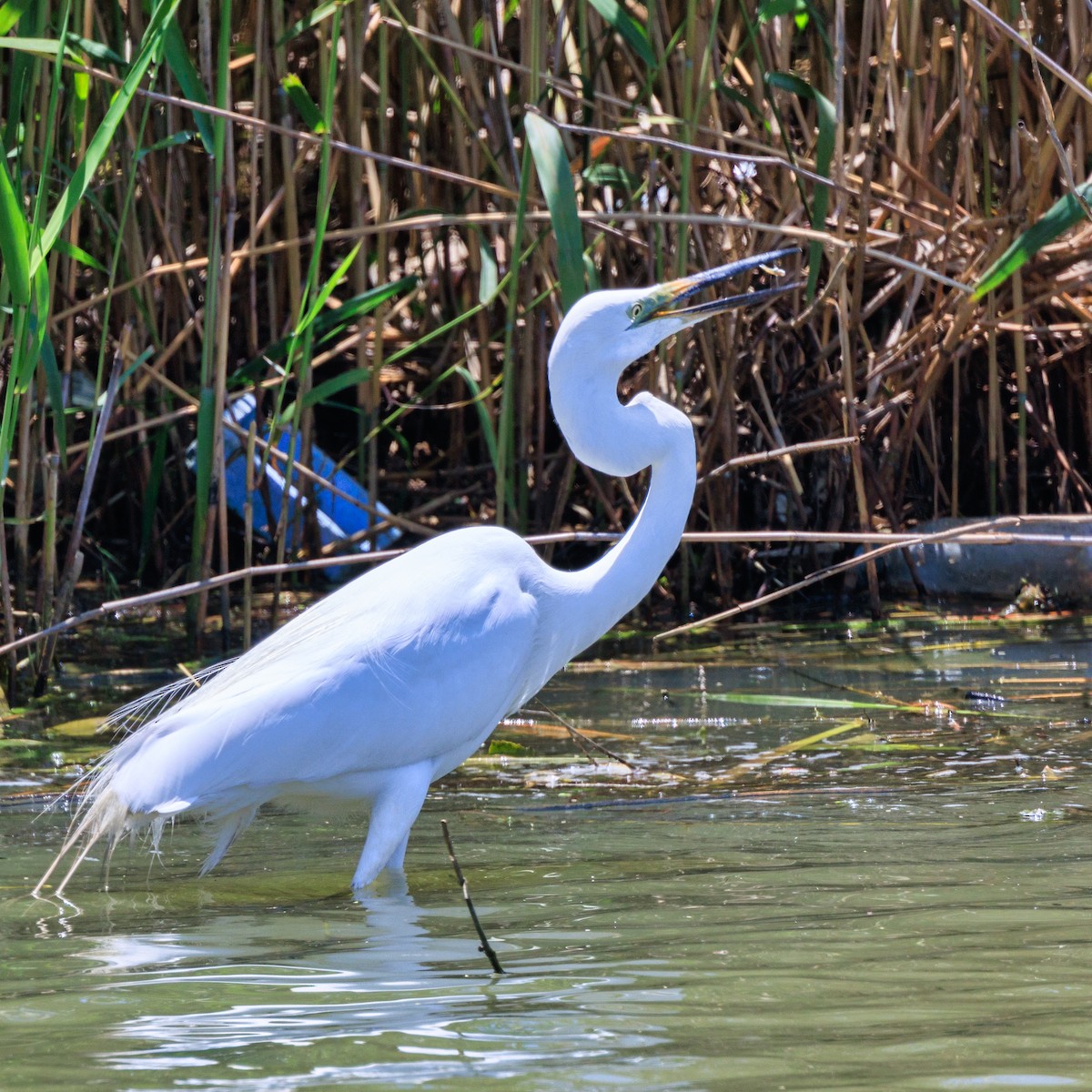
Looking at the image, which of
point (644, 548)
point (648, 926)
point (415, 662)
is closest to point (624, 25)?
point (644, 548)

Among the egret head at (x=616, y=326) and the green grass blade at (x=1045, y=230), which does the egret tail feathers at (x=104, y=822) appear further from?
the green grass blade at (x=1045, y=230)

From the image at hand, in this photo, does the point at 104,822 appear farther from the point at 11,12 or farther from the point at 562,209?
the point at 11,12

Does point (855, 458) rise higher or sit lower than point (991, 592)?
higher

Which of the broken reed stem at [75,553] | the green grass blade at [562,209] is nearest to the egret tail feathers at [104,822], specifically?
the broken reed stem at [75,553]

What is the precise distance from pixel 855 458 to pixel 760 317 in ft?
3.44

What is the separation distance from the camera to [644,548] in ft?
12.0

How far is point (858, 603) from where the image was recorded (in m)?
6.32

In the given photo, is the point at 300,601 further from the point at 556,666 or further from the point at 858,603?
the point at 556,666

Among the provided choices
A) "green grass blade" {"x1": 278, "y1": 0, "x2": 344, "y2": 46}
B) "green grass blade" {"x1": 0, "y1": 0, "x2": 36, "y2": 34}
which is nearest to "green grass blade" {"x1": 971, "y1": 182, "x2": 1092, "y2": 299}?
"green grass blade" {"x1": 278, "y1": 0, "x2": 344, "y2": 46}

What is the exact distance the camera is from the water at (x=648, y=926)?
1990 mm

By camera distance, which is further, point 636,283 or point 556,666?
point 636,283

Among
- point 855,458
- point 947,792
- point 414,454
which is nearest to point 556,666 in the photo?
point 947,792

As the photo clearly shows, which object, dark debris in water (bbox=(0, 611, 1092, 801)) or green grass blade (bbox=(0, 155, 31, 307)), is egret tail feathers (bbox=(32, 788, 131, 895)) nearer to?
dark debris in water (bbox=(0, 611, 1092, 801))

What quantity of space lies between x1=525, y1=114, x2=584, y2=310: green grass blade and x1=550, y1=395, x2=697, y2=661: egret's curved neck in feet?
2.19
